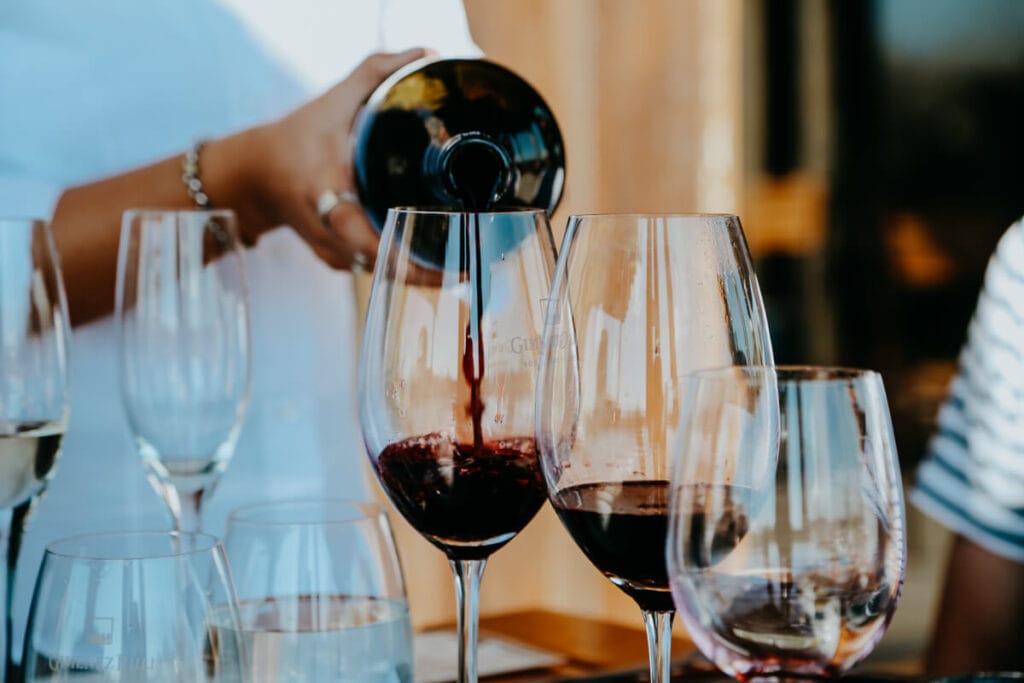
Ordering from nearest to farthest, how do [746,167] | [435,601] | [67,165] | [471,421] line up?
[471,421]
[67,165]
[435,601]
[746,167]

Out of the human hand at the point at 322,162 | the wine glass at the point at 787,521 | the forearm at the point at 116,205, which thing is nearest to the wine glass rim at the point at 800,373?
the wine glass at the point at 787,521

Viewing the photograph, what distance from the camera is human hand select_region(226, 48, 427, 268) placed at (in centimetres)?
87

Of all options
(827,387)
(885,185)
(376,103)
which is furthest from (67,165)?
(885,185)

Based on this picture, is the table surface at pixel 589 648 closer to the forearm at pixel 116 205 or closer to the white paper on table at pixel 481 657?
the white paper on table at pixel 481 657

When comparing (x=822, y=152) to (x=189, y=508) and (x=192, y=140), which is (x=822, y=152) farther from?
(x=189, y=508)

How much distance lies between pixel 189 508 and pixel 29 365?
149mm

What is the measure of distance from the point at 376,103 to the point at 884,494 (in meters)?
0.45

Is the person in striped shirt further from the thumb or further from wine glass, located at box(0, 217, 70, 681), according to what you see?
wine glass, located at box(0, 217, 70, 681)

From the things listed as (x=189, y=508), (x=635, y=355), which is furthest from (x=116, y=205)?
(x=635, y=355)

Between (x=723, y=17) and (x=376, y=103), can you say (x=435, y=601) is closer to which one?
(x=723, y=17)

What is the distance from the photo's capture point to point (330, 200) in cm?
90

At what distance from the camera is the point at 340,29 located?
1.66m

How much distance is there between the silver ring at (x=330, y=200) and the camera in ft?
2.80

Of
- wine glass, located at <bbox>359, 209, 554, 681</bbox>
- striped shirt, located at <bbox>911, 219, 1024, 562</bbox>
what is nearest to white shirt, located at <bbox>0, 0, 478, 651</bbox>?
striped shirt, located at <bbox>911, 219, 1024, 562</bbox>
